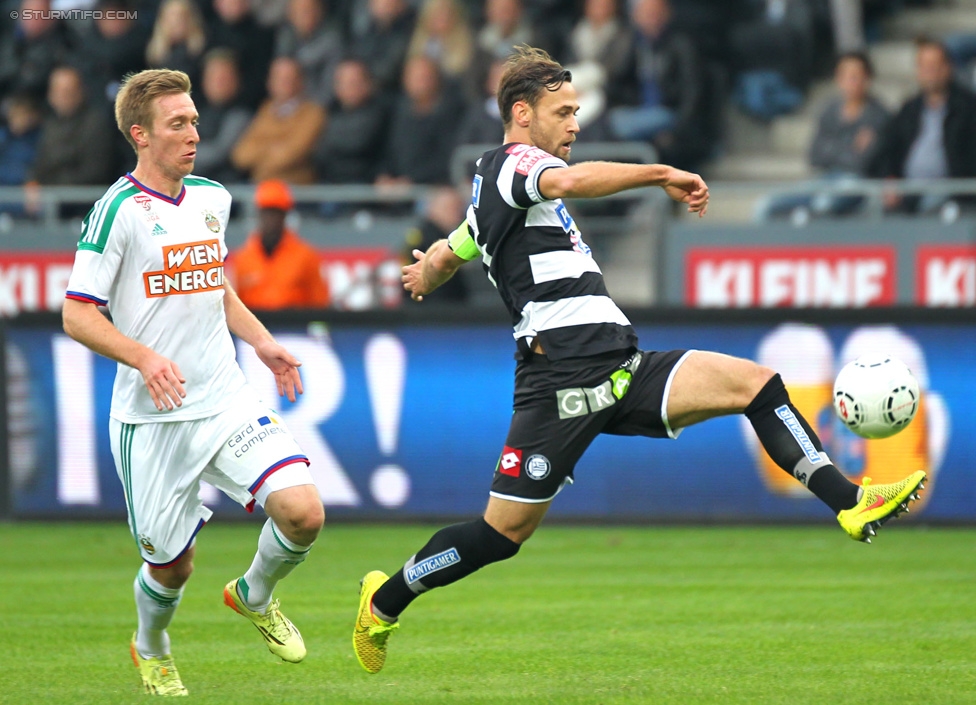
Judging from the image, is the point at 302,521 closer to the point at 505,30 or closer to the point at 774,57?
the point at 505,30

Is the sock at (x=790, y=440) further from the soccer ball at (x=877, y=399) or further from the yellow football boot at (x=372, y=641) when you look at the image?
the yellow football boot at (x=372, y=641)

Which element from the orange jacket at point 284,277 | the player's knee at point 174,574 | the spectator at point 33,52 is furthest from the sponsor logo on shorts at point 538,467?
the spectator at point 33,52

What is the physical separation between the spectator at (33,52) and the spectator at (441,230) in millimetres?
6260

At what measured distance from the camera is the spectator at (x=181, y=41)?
17.6 m

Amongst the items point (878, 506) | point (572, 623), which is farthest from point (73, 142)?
point (878, 506)

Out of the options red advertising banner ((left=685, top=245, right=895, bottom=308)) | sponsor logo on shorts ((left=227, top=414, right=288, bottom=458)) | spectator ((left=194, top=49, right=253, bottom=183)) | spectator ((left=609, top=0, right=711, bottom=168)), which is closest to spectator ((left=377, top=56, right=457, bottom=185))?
spectator ((left=609, top=0, right=711, bottom=168))

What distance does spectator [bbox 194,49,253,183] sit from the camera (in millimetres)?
16984

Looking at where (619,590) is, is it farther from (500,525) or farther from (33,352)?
(33,352)

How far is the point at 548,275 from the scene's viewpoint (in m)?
6.29

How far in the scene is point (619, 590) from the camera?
917cm

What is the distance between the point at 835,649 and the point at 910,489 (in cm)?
161

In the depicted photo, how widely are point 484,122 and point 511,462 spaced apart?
9.69 meters

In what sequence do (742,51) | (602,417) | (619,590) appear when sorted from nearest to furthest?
1. (602,417)
2. (619,590)
3. (742,51)

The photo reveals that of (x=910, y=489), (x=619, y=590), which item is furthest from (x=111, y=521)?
(x=910, y=489)
